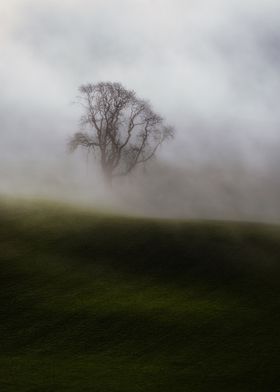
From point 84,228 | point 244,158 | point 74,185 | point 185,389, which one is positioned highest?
point 244,158

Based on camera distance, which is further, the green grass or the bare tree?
the bare tree

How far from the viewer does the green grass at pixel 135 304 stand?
36156 millimetres

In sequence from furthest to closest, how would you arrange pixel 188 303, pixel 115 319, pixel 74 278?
1. pixel 74 278
2. pixel 188 303
3. pixel 115 319

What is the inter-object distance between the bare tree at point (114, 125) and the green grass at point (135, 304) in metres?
26.7

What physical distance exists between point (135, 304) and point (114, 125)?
2058 inches

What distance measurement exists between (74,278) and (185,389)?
18631mm

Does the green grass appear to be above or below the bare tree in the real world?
below

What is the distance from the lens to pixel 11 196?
77.8 meters

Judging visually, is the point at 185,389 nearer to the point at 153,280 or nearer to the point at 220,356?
the point at 220,356

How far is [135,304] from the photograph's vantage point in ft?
151

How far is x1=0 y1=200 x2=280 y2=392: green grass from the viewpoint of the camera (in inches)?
1423

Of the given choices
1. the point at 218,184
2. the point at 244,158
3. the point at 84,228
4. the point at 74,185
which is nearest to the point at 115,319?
the point at 84,228

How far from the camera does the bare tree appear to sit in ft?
305

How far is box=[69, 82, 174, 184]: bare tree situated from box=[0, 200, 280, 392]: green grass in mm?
26716
